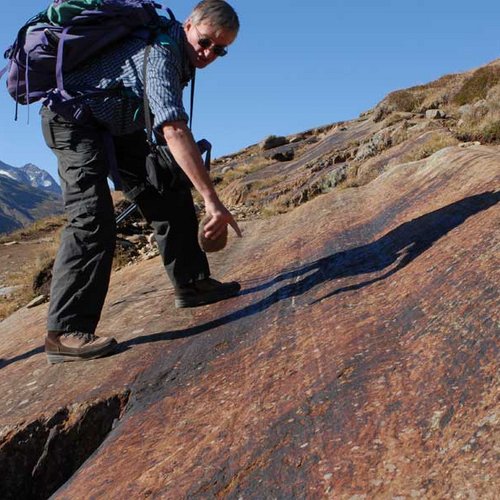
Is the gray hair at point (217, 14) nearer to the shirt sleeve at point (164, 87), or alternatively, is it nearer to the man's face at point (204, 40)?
the man's face at point (204, 40)

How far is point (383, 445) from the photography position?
1767mm

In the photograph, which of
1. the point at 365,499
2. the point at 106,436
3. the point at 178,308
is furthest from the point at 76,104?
the point at 365,499

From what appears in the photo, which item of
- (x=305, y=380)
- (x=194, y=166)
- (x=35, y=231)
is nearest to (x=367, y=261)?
(x=194, y=166)

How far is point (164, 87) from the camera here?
304cm

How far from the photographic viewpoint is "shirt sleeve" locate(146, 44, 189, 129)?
3.01m

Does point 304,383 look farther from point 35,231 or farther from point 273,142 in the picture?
point 273,142

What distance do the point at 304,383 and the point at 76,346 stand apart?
1564mm

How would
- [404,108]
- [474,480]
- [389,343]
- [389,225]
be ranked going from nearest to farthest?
1. [474,480]
2. [389,343]
3. [389,225]
4. [404,108]

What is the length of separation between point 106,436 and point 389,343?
1348mm

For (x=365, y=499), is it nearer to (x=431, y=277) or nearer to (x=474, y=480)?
(x=474, y=480)

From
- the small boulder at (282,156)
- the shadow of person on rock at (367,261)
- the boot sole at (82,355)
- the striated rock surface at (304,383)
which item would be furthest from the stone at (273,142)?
the boot sole at (82,355)

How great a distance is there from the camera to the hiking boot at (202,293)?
13.1 ft

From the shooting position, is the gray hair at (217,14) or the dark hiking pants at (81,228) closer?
the gray hair at (217,14)

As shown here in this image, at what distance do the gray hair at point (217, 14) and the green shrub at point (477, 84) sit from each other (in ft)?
40.9
